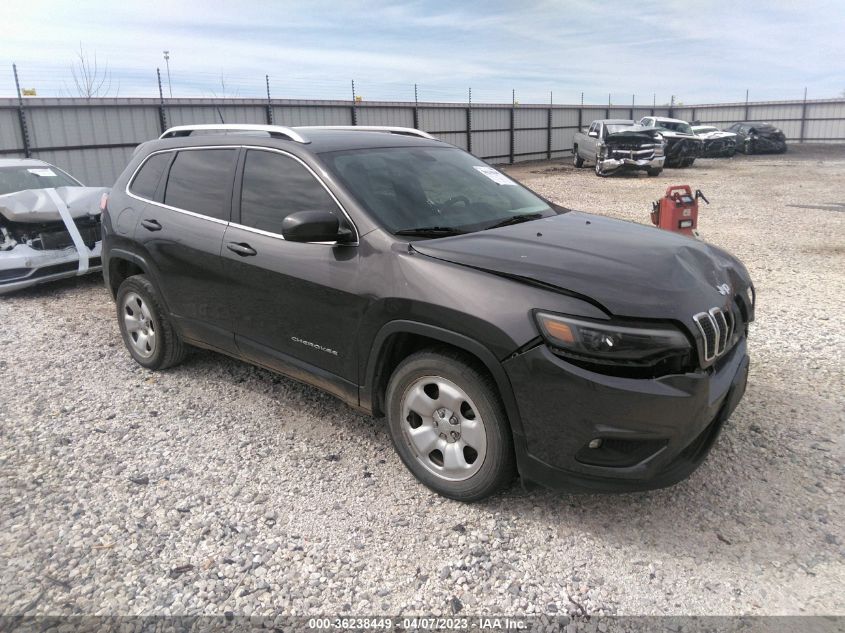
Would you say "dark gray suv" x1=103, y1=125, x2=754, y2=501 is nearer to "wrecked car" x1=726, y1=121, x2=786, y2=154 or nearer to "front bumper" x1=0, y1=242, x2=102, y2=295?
"front bumper" x1=0, y1=242, x2=102, y2=295

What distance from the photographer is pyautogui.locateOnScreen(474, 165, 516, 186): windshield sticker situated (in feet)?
13.5

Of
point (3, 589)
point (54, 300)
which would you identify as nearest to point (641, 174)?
point (54, 300)

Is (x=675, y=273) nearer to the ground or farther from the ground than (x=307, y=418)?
farther from the ground

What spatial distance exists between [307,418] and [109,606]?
1.67 m

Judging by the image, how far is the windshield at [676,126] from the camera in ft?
84.4

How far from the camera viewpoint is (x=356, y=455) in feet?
11.8

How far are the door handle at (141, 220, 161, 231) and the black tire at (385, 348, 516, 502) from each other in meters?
2.23

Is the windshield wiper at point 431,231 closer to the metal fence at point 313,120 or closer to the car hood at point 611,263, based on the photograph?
the car hood at point 611,263

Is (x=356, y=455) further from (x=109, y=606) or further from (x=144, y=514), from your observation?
(x=109, y=606)

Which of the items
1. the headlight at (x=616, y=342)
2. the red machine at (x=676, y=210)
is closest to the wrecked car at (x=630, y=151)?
the red machine at (x=676, y=210)

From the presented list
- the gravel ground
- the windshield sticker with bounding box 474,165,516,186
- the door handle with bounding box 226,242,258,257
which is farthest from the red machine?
the door handle with bounding box 226,242,258,257

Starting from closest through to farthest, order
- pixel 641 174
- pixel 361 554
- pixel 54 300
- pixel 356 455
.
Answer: pixel 361 554 < pixel 356 455 < pixel 54 300 < pixel 641 174

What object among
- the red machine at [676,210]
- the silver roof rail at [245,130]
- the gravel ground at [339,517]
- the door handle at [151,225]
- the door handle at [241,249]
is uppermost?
the silver roof rail at [245,130]

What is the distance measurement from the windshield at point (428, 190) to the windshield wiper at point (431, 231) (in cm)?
1
